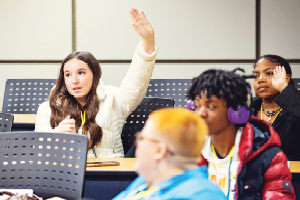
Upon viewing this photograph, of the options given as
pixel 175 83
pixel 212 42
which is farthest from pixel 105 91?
pixel 212 42

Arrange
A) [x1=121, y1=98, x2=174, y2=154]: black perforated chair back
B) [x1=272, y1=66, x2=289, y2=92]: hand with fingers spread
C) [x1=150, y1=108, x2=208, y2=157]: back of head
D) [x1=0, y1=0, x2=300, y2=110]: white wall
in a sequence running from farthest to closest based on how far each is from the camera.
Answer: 1. [x1=0, y1=0, x2=300, y2=110]: white wall
2. [x1=121, y1=98, x2=174, y2=154]: black perforated chair back
3. [x1=272, y1=66, x2=289, y2=92]: hand with fingers spread
4. [x1=150, y1=108, x2=208, y2=157]: back of head

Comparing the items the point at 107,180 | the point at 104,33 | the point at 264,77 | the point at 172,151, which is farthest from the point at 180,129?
the point at 104,33

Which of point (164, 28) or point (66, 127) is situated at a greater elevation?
point (164, 28)

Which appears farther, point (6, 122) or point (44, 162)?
point (6, 122)

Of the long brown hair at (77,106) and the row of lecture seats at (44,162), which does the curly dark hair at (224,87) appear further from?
the long brown hair at (77,106)

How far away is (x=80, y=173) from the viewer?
3.87 feet

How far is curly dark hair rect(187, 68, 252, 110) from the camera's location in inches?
20.7

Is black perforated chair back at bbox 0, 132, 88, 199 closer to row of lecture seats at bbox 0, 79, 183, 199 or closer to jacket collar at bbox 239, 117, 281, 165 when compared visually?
row of lecture seats at bbox 0, 79, 183, 199

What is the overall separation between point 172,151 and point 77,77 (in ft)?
4.41

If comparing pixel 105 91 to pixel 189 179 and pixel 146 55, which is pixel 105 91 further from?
pixel 189 179

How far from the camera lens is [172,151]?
456 mm

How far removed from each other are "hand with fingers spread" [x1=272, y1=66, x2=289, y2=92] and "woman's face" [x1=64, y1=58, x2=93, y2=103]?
113cm

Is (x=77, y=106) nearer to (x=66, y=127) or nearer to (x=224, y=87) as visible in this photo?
(x=66, y=127)

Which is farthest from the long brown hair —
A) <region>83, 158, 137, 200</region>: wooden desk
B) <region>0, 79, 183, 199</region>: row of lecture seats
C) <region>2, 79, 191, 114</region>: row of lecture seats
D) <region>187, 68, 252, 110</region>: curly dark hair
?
<region>187, 68, 252, 110</region>: curly dark hair
